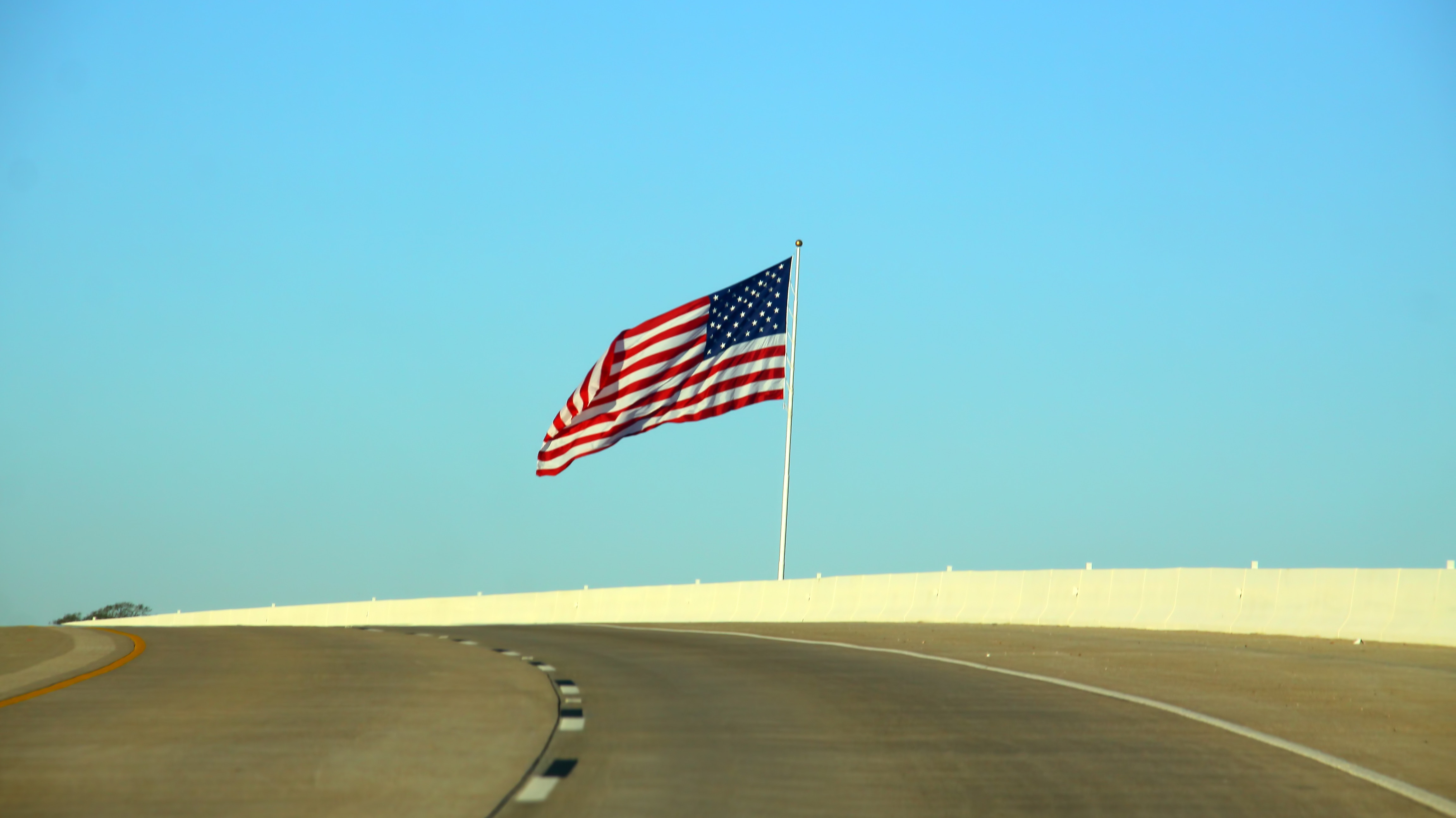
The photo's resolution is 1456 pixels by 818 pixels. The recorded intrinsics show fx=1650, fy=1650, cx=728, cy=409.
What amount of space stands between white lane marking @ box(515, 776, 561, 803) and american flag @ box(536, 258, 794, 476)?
1116 inches

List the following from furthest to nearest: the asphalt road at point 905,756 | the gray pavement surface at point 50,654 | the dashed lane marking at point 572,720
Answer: the gray pavement surface at point 50,654, the dashed lane marking at point 572,720, the asphalt road at point 905,756

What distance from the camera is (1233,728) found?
465 inches

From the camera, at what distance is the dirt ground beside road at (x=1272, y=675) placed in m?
11.2

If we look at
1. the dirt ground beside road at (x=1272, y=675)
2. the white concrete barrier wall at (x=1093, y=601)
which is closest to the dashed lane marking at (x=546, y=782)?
the dirt ground beside road at (x=1272, y=675)

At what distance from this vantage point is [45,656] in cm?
1819

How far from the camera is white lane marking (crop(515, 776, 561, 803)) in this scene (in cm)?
841

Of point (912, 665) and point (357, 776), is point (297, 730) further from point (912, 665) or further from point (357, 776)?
point (912, 665)

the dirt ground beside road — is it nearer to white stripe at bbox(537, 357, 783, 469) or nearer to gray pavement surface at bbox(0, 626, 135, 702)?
gray pavement surface at bbox(0, 626, 135, 702)

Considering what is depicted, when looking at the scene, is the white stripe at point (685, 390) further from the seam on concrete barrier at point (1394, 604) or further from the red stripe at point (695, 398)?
the seam on concrete barrier at point (1394, 604)

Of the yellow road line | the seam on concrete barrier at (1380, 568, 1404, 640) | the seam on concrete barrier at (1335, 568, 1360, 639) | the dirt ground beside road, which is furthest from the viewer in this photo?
the seam on concrete barrier at (1335, 568, 1360, 639)

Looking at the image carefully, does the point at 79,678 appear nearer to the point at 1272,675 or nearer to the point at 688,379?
the point at 1272,675

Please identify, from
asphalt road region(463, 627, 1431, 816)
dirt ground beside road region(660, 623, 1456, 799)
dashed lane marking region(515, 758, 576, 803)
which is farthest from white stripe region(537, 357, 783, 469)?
dashed lane marking region(515, 758, 576, 803)

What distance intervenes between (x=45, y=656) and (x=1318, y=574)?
673 inches

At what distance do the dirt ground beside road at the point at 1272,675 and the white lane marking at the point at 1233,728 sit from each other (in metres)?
0.10
